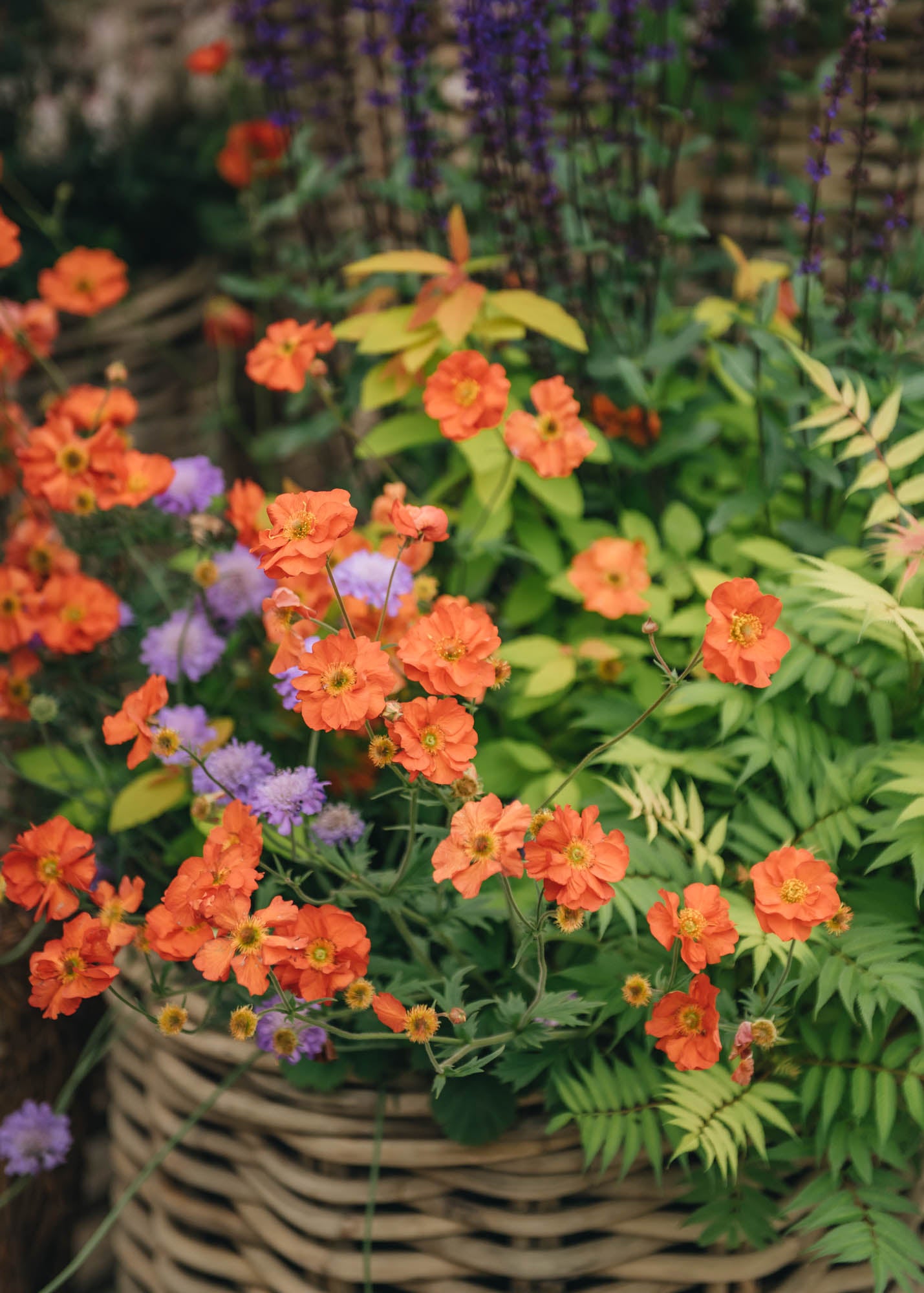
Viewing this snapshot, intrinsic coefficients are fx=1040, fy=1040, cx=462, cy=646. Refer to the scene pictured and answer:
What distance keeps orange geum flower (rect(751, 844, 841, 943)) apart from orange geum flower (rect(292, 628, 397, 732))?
0.27 metres

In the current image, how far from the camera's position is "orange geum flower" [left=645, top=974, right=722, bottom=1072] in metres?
0.64

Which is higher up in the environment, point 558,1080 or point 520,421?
point 520,421

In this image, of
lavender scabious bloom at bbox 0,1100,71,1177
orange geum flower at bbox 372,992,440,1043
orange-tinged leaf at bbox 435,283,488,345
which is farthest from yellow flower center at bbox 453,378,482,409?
lavender scabious bloom at bbox 0,1100,71,1177

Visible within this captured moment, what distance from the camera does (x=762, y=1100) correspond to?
72cm

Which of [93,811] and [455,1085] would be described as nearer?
[455,1085]

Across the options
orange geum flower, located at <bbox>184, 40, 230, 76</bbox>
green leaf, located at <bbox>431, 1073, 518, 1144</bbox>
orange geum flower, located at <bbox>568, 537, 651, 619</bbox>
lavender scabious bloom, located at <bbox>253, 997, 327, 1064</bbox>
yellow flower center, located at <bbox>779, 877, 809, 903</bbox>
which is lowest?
green leaf, located at <bbox>431, 1073, 518, 1144</bbox>

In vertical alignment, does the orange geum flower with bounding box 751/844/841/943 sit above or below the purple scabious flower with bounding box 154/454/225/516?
below

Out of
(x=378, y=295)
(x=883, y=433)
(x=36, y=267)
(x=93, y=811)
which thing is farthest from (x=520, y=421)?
(x=36, y=267)

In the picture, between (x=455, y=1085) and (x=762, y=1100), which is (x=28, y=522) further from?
(x=762, y=1100)

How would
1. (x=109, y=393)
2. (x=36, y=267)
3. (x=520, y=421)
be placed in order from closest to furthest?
(x=520, y=421) < (x=109, y=393) < (x=36, y=267)

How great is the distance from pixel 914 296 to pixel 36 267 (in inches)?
45.7

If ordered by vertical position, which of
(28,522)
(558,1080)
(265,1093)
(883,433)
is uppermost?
(883,433)

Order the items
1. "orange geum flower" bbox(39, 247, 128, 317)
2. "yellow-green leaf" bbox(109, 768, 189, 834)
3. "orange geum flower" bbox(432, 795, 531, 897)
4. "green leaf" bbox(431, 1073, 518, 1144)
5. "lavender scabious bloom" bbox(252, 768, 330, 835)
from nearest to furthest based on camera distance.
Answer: "orange geum flower" bbox(432, 795, 531, 897), "lavender scabious bloom" bbox(252, 768, 330, 835), "green leaf" bbox(431, 1073, 518, 1144), "yellow-green leaf" bbox(109, 768, 189, 834), "orange geum flower" bbox(39, 247, 128, 317)

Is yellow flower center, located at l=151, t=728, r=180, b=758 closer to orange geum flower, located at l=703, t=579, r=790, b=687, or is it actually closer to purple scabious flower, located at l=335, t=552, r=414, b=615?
purple scabious flower, located at l=335, t=552, r=414, b=615
